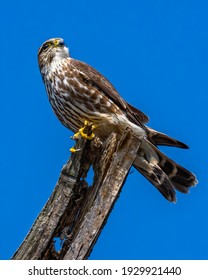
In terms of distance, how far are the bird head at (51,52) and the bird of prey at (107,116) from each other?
23 cm

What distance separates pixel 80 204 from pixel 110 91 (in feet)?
5.07

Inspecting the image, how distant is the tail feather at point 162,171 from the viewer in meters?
6.15

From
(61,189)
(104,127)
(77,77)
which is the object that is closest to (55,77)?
(77,77)

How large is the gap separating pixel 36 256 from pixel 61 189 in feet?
1.75

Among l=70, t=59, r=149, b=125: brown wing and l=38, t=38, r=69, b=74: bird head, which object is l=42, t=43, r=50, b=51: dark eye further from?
l=70, t=59, r=149, b=125: brown wing

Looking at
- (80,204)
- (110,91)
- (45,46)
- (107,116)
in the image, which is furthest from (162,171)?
(45,46)

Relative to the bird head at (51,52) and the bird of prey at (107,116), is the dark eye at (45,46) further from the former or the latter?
the bird of prey at (107,116)

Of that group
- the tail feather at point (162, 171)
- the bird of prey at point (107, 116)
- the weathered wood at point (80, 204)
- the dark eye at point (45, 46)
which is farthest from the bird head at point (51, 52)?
the weathered wood at point (80, 204)

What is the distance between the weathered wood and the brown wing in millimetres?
1091

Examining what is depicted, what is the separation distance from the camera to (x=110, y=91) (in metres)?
6.27

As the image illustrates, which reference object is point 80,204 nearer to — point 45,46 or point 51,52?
point 51,52

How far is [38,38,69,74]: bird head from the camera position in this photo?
667cm

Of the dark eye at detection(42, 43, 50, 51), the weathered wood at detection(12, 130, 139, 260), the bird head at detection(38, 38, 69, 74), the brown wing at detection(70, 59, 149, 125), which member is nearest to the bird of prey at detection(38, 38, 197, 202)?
the brown wing at detection(70, 59, 149, 125)

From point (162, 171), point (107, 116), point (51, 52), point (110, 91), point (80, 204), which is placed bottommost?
point (80, 204)
